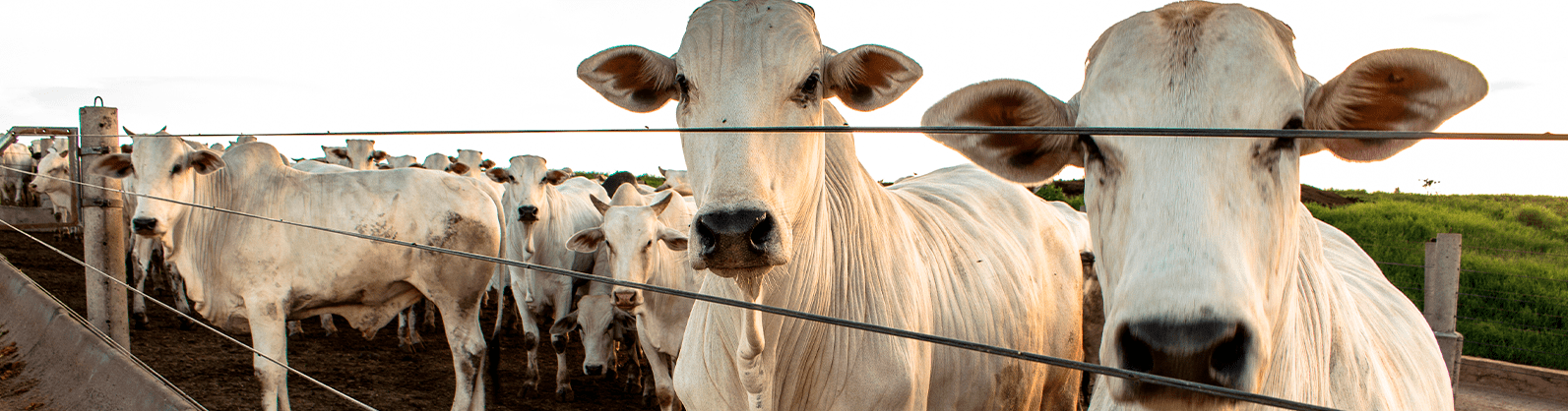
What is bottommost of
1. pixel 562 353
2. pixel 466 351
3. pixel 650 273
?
pixel 562 353

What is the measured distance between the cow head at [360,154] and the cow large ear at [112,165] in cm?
1018

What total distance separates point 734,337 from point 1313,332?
1.41 metres

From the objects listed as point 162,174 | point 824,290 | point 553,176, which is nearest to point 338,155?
point 553,176

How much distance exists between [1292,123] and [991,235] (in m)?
2.18

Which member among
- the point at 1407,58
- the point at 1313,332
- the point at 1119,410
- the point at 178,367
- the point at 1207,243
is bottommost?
the point at 178,367

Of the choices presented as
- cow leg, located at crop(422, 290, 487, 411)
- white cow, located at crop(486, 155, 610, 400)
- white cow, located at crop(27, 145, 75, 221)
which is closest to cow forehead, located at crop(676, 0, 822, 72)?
cow leg, located at crop(422, 290, 487, 411)

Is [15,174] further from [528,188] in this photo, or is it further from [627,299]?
[627,299]

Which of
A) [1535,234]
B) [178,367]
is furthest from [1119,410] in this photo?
[1535,234]

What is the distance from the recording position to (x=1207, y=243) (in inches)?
47.2

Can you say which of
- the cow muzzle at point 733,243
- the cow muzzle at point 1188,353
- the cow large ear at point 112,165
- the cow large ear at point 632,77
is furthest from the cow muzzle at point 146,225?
the cow muzzle at point 1188,353

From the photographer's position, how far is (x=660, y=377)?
227 inches

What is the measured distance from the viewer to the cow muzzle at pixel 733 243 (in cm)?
191

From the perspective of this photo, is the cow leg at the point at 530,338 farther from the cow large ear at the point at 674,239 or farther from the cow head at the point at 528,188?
the cow large ear at the point at 674,239

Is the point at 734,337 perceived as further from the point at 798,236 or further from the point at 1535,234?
the point at 1535,234
